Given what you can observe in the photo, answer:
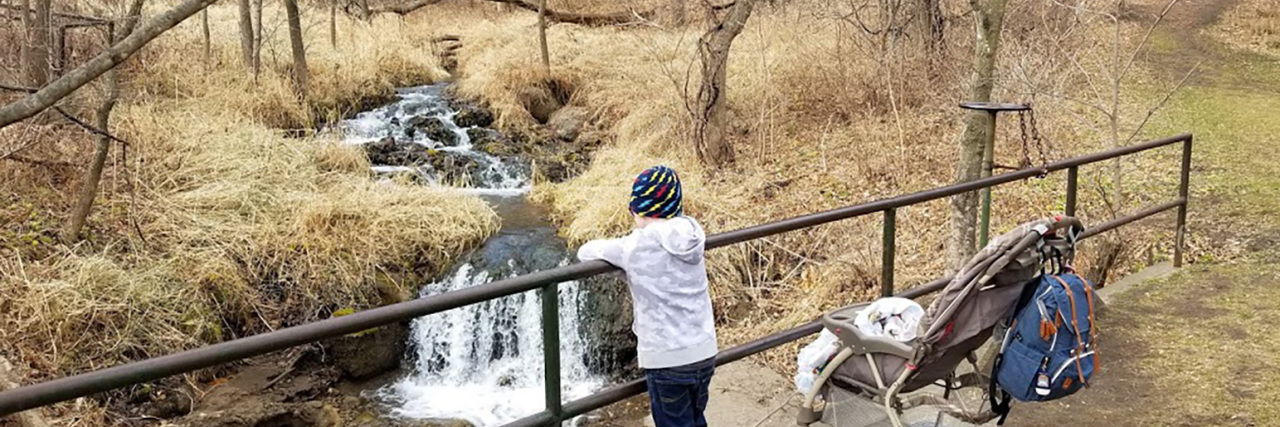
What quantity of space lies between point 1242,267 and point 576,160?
901cm

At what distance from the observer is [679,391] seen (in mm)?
3303

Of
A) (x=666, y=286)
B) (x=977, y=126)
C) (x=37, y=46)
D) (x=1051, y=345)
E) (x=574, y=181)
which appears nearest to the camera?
(x=1051, y=345)

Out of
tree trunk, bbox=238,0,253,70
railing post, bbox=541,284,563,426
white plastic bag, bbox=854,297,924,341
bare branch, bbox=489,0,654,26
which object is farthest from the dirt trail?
bare branch, bbox=489,0,654,26

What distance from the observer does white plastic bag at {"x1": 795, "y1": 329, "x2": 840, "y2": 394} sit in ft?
11.4

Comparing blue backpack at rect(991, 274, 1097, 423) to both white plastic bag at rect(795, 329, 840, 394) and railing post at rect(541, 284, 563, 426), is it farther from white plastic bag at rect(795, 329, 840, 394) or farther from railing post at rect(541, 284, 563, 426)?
railing post at rect(541, 284, 563, 426)

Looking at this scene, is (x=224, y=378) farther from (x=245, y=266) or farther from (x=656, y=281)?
(x=656, y=281)

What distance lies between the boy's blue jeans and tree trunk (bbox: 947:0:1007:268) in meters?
3.20

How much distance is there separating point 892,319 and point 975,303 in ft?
1.06

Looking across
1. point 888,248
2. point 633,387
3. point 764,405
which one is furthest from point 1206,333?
point 633,387

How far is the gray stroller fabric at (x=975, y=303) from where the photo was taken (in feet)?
9.89

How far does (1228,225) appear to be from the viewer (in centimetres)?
831

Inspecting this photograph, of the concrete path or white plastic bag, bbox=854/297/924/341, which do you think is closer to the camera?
white plastic bag, bbox=854/297/924/341

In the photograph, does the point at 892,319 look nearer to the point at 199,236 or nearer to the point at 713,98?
the point at 199,236

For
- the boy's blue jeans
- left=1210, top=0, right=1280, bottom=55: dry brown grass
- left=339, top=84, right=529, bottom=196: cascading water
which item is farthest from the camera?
left=1210, top=0, right=1280, bottom=55: dry brown grass
